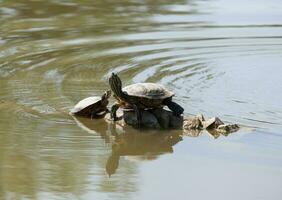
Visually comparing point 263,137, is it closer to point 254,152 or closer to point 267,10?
point 254,152

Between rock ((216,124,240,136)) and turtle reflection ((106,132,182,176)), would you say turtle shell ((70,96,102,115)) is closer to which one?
turtle reflection ((106,132,182,176))

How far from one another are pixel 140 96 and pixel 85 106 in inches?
24.7

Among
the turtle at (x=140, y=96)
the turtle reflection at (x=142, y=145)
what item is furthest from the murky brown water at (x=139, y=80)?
the turtle at (x=140, y=96)

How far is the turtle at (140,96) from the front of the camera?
5.92 m

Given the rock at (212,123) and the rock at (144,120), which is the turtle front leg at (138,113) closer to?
the rock at (144,120)

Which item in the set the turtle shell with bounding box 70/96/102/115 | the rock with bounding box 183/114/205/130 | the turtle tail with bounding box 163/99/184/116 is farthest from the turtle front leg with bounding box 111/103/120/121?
the rock with bounding box 183/114/205/130

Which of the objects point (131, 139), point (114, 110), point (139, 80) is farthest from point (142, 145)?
point (139, 80)

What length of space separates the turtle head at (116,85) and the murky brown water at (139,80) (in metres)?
0.32

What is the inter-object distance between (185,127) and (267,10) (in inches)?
264

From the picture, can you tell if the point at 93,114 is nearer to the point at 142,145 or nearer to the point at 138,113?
the point at 138,113

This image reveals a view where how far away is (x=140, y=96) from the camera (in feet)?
19.4

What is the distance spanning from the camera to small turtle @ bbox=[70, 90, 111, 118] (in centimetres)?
632

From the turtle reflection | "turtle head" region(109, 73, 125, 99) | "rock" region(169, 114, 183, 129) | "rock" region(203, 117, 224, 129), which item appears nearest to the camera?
the turtle reflection

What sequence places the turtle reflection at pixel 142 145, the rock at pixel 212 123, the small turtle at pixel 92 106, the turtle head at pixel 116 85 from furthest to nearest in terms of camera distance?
1. the small turtle at pixel 92 106
2. the rock at pixel 212 123
3. the turtle head at pixel 116 85
4. the turtle reflection at pixel 142 145
